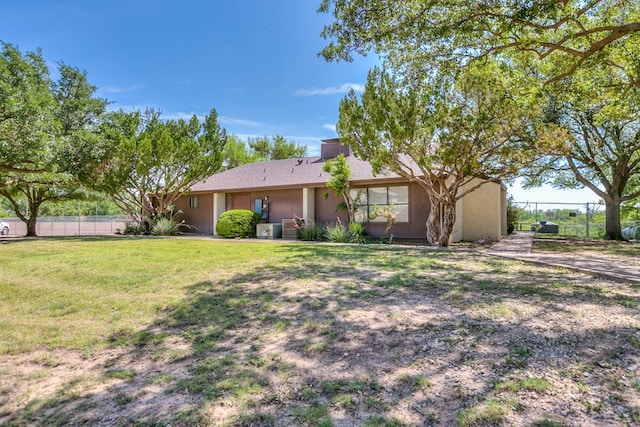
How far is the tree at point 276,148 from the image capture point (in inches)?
1341

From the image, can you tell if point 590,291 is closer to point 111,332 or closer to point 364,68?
point 111,332

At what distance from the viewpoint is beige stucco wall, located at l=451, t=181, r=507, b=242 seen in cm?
1491

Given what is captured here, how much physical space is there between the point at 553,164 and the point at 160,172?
18720 millimetres

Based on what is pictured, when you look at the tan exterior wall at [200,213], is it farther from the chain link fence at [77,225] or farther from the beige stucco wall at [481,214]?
the beige stucco wall at [481,214]

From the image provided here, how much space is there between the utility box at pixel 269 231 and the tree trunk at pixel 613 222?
14757 mm

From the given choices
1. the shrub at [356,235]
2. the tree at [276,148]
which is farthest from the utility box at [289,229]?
the tree at [276,148]

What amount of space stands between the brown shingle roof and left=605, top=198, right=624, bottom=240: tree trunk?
422 inches

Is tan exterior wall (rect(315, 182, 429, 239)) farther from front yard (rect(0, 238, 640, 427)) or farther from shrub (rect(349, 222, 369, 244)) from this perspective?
front yard (rect(0, 238, 640, 427))

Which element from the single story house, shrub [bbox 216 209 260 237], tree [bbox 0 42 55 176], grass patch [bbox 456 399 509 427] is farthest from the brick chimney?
grass patch [bbox 456 399 509 427]

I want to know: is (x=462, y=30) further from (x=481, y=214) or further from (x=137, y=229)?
(x=137, y=229)

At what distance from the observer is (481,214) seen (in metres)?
15.2

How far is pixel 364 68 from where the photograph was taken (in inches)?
441

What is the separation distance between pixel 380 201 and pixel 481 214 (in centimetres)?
426

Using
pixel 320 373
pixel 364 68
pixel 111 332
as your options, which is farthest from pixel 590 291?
pixel 364 68
